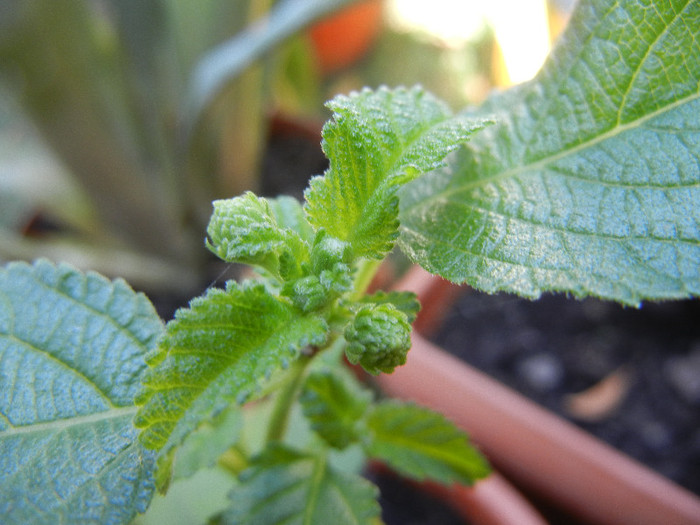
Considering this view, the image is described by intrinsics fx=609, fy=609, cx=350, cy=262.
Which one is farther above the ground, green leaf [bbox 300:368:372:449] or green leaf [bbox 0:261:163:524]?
green leaf [bbox 0:261:163:524]

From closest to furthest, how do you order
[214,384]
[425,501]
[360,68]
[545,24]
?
[214,384]
[425,501]
[545,24]
[360,68]

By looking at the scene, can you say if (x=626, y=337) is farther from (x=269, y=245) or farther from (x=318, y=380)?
(x=269, y=245)

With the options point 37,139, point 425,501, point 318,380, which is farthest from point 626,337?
point 37,139

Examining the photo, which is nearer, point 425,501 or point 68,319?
point 68,319

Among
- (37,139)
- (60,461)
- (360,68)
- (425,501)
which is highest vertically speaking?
(360,68)

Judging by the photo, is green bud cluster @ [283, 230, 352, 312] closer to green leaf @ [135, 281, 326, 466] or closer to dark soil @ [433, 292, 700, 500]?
green leaf @ [135, 281, 326, 466]

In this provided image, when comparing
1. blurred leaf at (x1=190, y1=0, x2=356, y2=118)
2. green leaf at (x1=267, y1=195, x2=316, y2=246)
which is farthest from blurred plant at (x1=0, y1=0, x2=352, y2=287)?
green leaf at (x1=267, y1=195, x2=316, y2=246)
